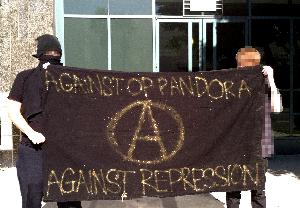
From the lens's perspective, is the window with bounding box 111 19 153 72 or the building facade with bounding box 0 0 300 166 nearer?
the building facade with bounding box 0 0 300 166

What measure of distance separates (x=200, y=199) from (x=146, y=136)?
2040 mm

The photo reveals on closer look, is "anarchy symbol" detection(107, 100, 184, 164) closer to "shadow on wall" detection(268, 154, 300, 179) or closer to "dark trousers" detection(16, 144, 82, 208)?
"dark trousers" detection(16, 144, 82, 208)

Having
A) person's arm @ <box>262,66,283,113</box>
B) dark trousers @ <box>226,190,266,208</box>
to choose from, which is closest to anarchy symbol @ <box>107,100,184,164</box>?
dark trousers @ <box>226,190,266,208</box>

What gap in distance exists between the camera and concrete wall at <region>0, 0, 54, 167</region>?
7.71 meters

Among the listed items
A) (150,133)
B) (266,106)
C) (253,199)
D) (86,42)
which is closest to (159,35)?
(86,42)

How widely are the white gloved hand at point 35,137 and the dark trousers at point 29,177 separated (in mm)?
117

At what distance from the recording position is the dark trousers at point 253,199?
4.11m

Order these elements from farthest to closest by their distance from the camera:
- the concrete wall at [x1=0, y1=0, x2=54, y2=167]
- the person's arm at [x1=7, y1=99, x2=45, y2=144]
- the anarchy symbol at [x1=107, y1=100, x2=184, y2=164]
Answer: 1. the concrete wall at [x1=0, y1=0, x2=54, y2=167]
2. the anarchy symbol at [x1=107, y1=100, x2=184, y2=164]
3. the person's arm at [x1=7, y1=99, x2=45, y2=144]

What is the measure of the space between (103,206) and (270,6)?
6.01 m

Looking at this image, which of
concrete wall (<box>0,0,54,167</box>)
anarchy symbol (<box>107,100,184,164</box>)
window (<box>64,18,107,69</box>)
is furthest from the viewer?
window (<box>64,18,107,69</box>)

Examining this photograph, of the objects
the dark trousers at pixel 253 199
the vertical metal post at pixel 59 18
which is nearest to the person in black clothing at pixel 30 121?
the dark trousers at pixel 253 199

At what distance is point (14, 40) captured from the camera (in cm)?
773

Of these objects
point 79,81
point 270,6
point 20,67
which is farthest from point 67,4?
point 79,81

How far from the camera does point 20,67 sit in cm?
777
